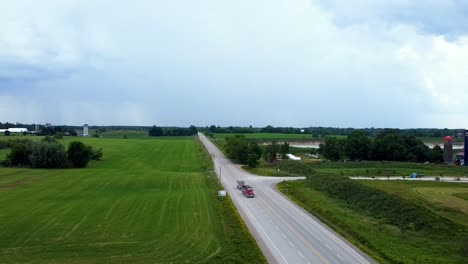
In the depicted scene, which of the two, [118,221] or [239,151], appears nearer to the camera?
[118,221]

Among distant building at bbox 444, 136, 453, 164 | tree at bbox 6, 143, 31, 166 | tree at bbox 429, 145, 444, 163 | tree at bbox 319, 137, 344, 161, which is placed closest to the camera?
tree at bbox 6, 143, 31, 166

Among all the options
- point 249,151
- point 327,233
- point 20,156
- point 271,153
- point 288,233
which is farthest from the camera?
point 271,153

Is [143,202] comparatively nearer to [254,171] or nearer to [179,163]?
[254,171]

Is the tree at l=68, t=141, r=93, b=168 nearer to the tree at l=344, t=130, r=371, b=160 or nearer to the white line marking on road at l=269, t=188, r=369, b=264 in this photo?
the white line marking on road at l=269, t=188, r=369, b=264

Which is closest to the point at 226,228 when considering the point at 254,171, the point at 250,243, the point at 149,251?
the point at 250,243

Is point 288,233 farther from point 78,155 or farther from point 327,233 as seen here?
point 78,155

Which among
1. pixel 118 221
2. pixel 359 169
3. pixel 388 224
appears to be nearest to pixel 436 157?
pixel 359 169

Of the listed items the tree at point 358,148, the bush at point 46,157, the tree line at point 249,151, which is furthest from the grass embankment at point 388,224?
the tree at point 358,148

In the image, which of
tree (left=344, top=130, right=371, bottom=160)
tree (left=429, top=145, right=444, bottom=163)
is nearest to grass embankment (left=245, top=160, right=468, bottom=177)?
tree (left=344, top=130, right=371, bottom=160)
